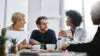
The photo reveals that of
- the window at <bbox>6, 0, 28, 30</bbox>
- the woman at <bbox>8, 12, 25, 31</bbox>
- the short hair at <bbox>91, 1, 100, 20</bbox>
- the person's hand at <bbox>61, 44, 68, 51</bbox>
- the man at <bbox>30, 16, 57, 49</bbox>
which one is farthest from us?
the window at <bbox>6, 0, 28, 30</bbox>

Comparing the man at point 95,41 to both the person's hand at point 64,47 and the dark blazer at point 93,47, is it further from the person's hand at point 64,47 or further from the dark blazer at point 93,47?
the person's hand at point 64,47

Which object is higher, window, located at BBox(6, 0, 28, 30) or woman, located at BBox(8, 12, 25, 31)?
window, located at BBox(6, 0, 28, 30)

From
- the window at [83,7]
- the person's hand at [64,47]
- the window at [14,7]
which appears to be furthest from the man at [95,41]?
the window at [14,7]

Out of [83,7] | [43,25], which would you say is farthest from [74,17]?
[83,7]

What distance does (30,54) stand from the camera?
1397 millimetres

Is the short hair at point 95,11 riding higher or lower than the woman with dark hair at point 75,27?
higher

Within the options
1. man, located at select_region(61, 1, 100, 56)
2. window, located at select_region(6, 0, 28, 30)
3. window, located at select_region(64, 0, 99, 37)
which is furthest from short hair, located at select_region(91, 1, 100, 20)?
window, located at select_region(6, 0, 28, 30)

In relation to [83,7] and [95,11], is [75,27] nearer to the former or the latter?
[83,7]

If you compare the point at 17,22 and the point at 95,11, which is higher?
the point at 95,11

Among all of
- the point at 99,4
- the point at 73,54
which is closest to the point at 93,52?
the point at 73,54

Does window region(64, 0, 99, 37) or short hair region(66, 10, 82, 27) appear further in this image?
window region(64, 0, 99, 37)

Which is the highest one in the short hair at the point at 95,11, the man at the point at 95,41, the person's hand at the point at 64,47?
the short hair at the point at 95,11

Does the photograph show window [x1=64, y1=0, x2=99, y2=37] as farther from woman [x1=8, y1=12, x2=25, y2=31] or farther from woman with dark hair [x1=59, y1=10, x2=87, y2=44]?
woman [x1=8, y1=12, x2=25, y2=31]

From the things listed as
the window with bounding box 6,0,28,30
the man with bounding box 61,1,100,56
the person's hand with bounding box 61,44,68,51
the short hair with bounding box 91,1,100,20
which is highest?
the window with bounding box 6,0,28,30
